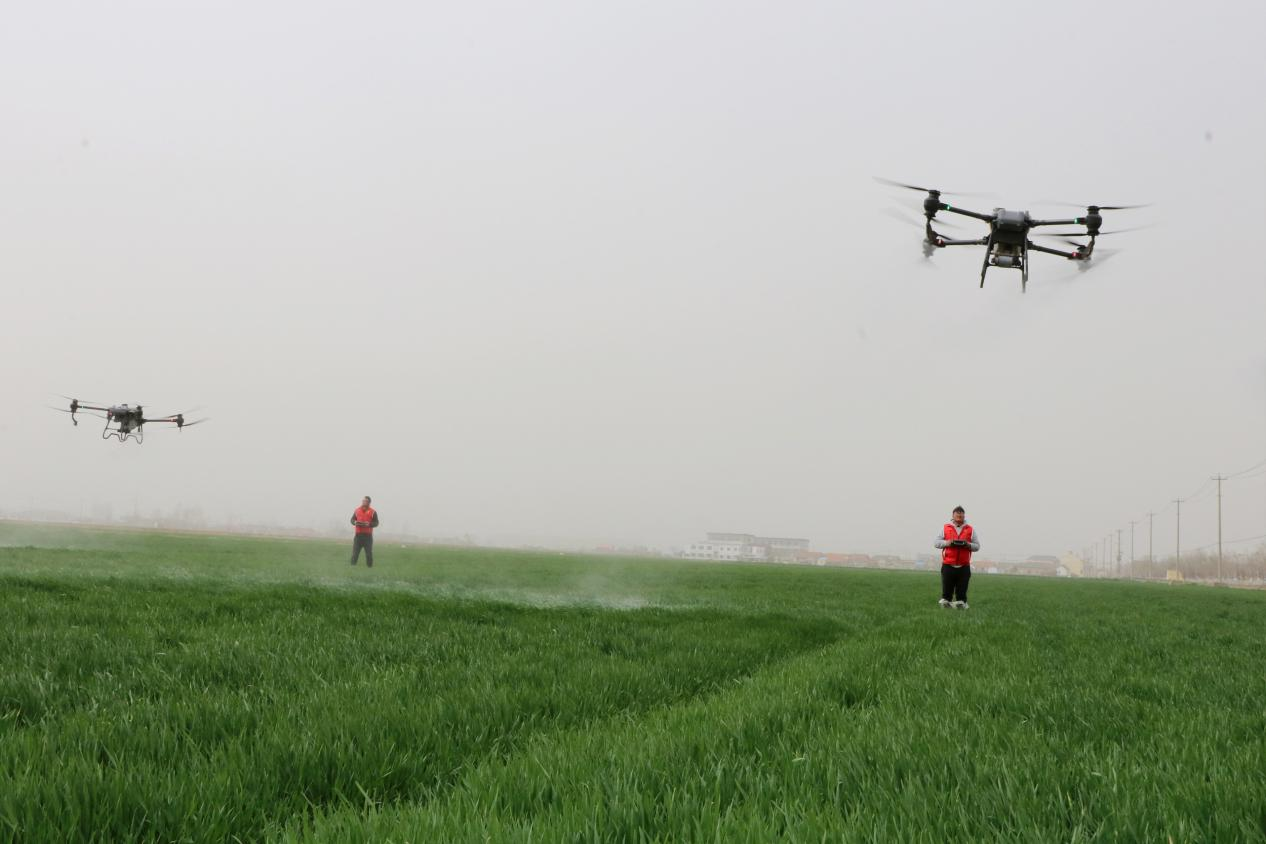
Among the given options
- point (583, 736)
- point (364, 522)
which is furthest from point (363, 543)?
point (583, 736)

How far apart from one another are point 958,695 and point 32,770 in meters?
5.50

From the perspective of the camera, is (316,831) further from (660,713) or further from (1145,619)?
(1145,619)

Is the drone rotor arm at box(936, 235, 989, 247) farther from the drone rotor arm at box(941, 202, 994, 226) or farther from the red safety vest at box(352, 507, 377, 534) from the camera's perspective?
the red safety vest at box(352, 507, 377, 534)

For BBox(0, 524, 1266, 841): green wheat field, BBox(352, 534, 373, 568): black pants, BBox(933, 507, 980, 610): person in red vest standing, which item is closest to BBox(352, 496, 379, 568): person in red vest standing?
BBox(352, 534, 373, 568): black pants

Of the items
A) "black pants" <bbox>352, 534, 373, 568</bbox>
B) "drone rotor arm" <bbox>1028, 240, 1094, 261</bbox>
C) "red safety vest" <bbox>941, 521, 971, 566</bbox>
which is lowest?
"black pants" <bbox>352, 534, 373, 568</bbox>

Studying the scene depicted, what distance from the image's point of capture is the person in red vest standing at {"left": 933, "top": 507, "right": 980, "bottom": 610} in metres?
17.1

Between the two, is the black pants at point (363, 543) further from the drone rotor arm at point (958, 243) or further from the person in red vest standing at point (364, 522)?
the drone rotor arm at point (958, 243)

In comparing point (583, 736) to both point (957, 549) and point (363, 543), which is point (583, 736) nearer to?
point (957, 549)

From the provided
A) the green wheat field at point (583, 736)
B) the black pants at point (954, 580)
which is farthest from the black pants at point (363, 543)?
the black pants at point (954, 580)

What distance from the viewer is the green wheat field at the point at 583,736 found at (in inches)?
104

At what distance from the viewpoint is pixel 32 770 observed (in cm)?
304

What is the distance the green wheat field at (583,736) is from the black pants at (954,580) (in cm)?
831

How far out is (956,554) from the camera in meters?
17.3

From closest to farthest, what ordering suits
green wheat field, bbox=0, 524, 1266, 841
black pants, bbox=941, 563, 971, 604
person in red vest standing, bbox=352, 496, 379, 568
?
green wheat field, bbox=0, 524, 1266, 841
black pants, bbox=941, 563, 971, 604
person in red vest standing, bbox=352, 496, 379, 568
